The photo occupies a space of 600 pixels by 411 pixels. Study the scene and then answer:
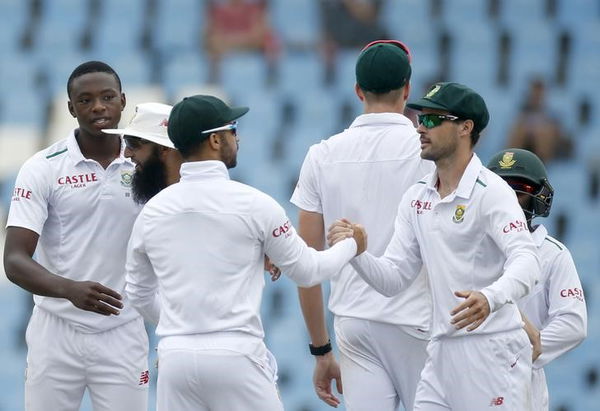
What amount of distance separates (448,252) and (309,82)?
7.73m

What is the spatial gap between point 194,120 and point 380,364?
136 centimetres

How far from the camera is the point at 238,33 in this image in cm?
1266

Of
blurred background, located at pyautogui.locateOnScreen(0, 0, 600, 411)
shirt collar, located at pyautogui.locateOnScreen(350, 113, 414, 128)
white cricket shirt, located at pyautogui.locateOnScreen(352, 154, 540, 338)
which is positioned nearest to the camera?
white cricket shirt, located at pyautogui.locateOnScreen(352, 154, 540, 338)

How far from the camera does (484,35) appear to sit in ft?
42.7

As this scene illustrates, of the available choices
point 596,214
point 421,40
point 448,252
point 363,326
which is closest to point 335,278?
point 363,326

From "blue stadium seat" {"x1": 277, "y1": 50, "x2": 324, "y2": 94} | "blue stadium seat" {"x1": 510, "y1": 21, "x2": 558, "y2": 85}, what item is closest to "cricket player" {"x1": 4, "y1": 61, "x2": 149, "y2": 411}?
"blue stadium seat" {"x1": 277, "y1": 50, "x2": 324, "y2": 94}

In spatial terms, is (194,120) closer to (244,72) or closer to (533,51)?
(244,72)

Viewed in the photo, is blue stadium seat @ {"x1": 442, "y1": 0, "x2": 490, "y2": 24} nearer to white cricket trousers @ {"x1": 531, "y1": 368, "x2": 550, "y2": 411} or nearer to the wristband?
the wristband

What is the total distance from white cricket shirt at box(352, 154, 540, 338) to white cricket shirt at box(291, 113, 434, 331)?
0.23 m

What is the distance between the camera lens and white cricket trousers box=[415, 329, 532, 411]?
15.9 feet

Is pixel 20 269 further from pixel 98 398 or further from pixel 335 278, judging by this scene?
pixel 335 278

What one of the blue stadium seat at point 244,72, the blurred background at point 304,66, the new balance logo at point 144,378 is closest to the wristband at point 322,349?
the new balance logo at point 144,378

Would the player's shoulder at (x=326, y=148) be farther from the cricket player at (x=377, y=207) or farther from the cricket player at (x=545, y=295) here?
the cricket player at (x=545, y=295)

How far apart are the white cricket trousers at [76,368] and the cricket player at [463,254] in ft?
3.63
